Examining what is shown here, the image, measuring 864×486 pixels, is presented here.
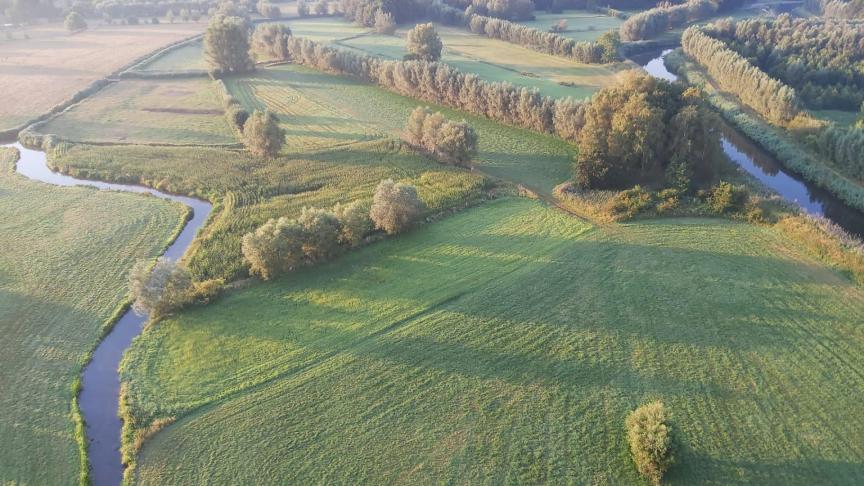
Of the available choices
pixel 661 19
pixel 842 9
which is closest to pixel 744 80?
pixel 661 19

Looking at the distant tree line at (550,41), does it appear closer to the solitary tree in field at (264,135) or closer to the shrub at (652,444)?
the solitary tree in field at (264,135)

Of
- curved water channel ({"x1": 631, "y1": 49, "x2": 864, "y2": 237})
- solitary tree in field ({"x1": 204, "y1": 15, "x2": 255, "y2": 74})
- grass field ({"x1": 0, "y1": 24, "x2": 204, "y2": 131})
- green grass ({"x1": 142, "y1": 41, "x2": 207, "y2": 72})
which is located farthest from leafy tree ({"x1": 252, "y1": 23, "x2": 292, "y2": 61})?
curved water channel ({"x1": 631, "y1": 49, "x2": 864, "y2": 237})

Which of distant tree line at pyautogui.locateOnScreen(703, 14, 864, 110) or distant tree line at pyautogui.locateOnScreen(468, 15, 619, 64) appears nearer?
distant tree line at pyautogui.locateOnScreen(703, 14, 864, 110)

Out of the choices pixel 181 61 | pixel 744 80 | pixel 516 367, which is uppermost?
pixel 744 80

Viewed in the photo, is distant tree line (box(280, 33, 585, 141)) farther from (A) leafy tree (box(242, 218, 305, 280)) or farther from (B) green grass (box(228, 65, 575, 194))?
(A) leafy tree (box(242, 218, 305, 280))

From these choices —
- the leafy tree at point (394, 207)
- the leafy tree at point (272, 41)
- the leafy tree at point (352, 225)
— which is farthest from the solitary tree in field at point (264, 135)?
the leafy tree at point (272, 41)

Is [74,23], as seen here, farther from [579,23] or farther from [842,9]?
[842,9]
